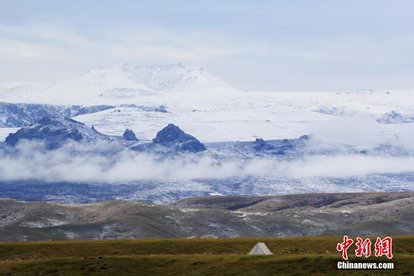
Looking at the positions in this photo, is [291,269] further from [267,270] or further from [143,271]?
[143,271]

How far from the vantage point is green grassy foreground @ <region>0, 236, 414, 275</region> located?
322 feet

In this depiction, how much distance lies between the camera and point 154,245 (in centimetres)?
13388

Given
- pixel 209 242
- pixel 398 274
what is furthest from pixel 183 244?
pixel 398 274

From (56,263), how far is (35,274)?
4792 mm

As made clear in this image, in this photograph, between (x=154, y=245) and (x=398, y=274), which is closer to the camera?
(x=398, y=274)

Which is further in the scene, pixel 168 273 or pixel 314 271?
pixel 168 273

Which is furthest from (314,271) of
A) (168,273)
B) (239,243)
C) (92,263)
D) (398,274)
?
(239,243)

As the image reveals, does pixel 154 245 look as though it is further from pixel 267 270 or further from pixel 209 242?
pixel 267 270

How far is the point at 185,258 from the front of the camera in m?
110

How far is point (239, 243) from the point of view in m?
135

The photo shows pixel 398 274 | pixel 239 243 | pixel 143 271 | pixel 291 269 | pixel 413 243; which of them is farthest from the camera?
pixel 239 243

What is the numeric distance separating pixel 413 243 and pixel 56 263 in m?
51.3

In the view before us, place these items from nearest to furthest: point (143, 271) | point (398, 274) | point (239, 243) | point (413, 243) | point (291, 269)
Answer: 1. point (398, 274)
2. point (291, 269)
3. point (143, 271)
4. point (413, 243)
5. point (239, 243)

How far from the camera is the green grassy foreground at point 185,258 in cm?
9806
